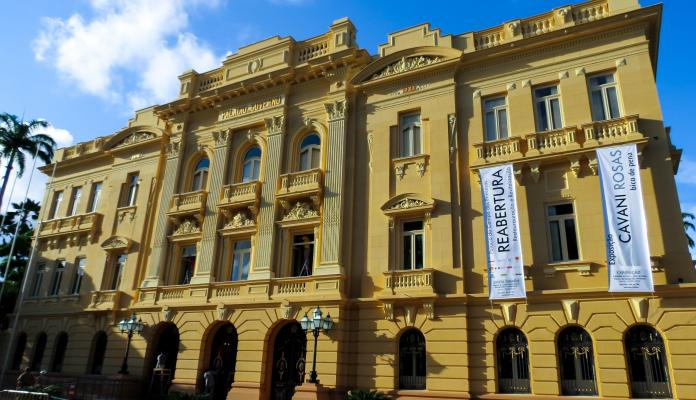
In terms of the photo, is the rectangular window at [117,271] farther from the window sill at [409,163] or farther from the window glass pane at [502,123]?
the window glass pane at [502,123]

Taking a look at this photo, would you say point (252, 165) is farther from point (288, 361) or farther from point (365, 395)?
point (365, 395)

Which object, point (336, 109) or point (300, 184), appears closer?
point (300, 184)

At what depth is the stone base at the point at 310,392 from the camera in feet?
56.6

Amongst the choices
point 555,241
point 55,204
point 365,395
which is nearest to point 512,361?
point 555,241

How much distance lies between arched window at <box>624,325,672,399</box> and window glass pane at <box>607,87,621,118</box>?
746cm

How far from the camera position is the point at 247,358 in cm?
2019

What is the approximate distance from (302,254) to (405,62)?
963cm

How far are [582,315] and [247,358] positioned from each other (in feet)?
41.6

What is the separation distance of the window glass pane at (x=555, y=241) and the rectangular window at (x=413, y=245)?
185 inches

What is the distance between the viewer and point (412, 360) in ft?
59.1

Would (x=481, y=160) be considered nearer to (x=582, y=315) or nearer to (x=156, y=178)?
(x=582, y=315)

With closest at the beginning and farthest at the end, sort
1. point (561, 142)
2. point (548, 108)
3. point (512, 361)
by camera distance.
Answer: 1. point (512, 361)
2. point (561, 142)
3. point (548, 108)

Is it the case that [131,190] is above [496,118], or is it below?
below

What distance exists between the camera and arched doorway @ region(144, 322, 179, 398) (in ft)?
72.6
